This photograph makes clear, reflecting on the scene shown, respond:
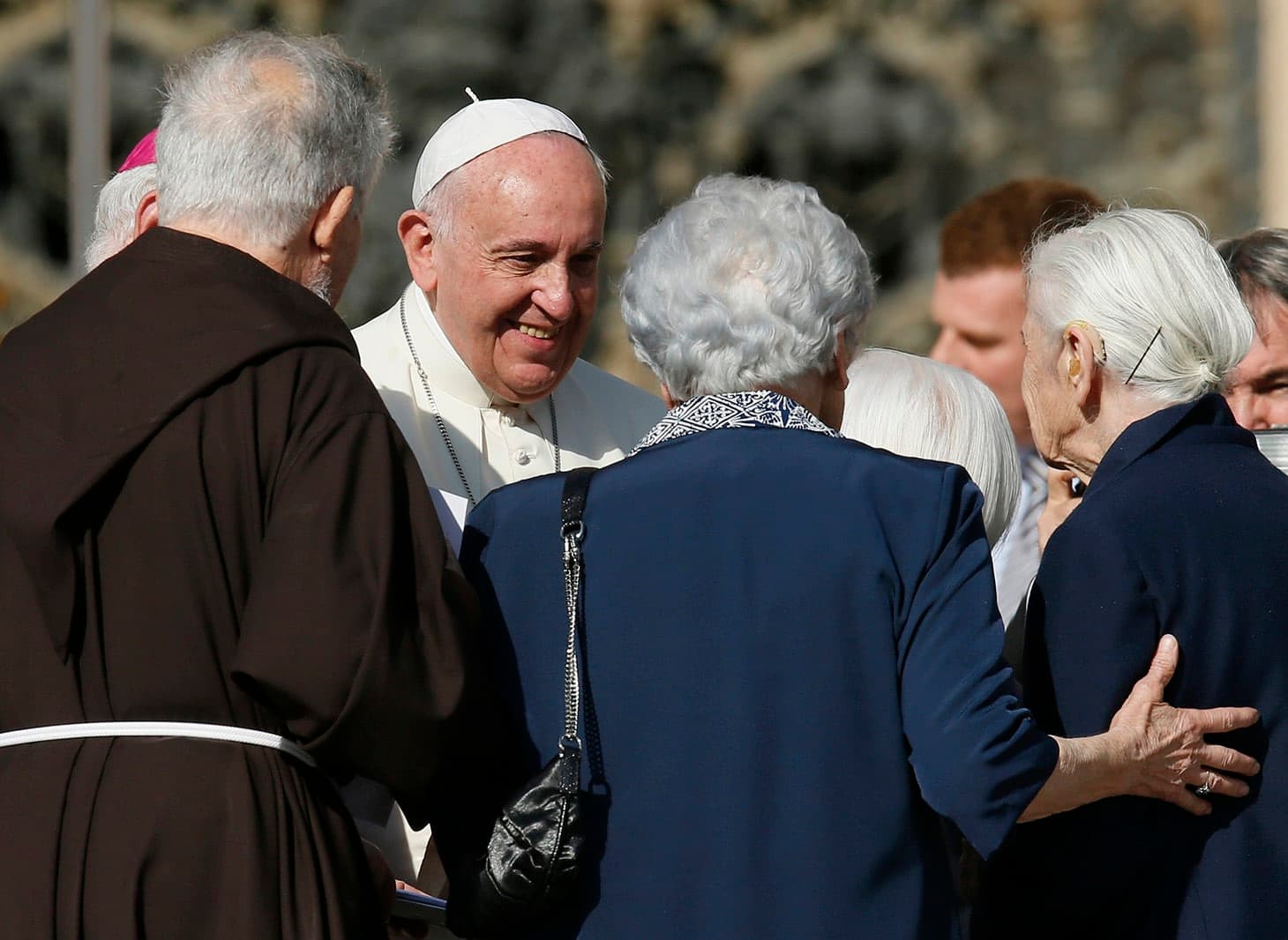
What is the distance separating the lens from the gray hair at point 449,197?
3.67 metres

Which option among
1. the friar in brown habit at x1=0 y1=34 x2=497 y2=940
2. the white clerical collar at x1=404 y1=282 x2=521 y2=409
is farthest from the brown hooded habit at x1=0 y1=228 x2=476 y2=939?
the white clerical collar at x1=404 y1=282 x2=521 y2=409

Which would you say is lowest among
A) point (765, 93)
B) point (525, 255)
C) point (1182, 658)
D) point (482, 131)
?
point (1182, 658)

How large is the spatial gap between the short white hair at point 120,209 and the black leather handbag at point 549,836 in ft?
4.17

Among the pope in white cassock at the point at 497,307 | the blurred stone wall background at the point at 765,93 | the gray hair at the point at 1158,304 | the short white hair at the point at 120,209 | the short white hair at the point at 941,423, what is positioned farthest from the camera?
the blurred stone wall background at the point at 765,93

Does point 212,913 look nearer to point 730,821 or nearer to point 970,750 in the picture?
point 730,821

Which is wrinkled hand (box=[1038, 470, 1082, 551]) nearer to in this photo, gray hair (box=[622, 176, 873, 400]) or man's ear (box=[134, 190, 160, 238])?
gray hair (box=[622, 176, 873, 400])

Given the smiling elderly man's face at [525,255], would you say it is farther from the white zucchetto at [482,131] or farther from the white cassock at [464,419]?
the white cassock at [464,419]

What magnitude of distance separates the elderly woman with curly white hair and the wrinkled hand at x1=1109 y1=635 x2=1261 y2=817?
0.01 meters

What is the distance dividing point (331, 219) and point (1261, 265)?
1.92m

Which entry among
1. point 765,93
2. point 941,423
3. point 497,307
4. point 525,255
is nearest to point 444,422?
point 497,307

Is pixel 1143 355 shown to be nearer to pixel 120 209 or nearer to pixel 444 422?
pixel 444 422

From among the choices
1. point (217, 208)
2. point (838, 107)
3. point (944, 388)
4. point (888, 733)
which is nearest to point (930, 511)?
point (888, 733)

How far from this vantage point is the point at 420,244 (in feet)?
12.3

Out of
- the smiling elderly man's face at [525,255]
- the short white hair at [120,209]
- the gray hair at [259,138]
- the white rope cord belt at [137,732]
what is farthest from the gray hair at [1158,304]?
the short white hair at [120,209]
